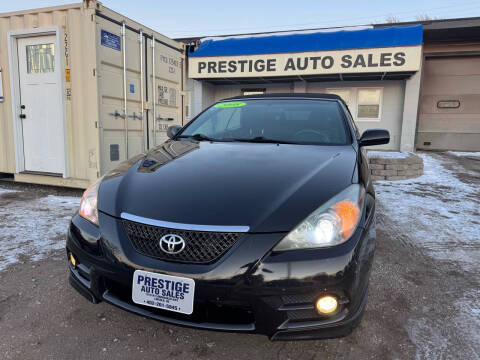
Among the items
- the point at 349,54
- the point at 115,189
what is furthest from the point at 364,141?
the point at 349,54

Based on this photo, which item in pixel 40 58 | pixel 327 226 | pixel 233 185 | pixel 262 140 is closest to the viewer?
pixel 327 226

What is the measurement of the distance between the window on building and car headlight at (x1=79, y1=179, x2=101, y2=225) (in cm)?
1168

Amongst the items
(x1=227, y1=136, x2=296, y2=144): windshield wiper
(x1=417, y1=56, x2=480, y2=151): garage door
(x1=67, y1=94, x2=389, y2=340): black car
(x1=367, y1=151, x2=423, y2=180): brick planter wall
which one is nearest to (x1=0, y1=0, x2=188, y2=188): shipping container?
(x1=227, y1=136, x2=296, y2=144): windshield wiper

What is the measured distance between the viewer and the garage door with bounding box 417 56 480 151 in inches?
467

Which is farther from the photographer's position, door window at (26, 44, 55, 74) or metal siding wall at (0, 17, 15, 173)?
metal siding wall at (0, 17, 15, 173)

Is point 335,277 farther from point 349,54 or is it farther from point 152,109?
point 349,54

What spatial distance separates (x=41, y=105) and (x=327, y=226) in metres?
5.14

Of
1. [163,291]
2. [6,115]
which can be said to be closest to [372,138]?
[163,291]

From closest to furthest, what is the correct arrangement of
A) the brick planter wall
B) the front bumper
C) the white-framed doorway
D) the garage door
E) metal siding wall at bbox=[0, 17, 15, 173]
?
the front bumper → the white-framed doorway → metal siding wall at bbox=[0, 17, 15, 173] → the brick planter wall → the garage door

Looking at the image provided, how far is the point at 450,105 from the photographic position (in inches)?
478

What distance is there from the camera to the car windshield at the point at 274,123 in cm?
256

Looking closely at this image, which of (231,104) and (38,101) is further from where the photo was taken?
(38,101)

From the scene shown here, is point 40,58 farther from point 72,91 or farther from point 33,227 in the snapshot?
point 33,227

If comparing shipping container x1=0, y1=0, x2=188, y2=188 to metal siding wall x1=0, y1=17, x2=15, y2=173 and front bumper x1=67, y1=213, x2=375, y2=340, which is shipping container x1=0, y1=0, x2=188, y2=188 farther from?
front bumper x1=67, y1=213, x2=375, y2=340
